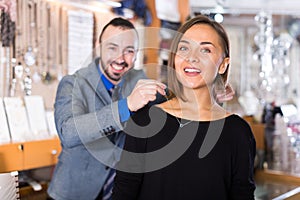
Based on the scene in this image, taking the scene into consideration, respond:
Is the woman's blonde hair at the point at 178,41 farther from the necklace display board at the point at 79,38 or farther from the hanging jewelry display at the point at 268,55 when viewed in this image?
the hanging jewelry display at the point at 268,55

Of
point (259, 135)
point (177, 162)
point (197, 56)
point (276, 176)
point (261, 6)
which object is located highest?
point (261, 6)

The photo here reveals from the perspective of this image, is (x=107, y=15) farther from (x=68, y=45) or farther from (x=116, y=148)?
(x=116, y=148)

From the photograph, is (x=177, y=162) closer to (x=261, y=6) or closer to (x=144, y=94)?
(x=144, y=94)

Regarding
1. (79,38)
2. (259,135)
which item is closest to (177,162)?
(79,38)

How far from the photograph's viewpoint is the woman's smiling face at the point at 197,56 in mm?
1167

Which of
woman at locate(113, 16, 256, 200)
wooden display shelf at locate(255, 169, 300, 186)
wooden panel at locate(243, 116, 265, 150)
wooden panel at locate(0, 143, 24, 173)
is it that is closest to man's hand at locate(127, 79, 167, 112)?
woman at locate(113, 16, 256, 200)

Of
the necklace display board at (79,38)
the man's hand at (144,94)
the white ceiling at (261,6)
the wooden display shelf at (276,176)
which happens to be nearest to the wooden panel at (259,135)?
the wooden display shelf at (276,176)

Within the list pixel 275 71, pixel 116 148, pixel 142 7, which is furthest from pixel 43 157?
pixel 275 71

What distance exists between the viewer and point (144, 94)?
1.15 meters

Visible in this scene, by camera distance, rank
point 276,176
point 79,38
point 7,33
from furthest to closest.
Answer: point 276,176 → point 79,38 → point 7,33

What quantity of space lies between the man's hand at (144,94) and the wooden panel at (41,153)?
2.45ft

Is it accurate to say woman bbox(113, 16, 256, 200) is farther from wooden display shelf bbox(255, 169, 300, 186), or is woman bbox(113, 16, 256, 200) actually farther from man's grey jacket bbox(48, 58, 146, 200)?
wooden display shelf bbox(255, 169, 300, 186)

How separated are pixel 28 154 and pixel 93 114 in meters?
0.57

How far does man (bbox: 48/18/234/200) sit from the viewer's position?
1370mm
